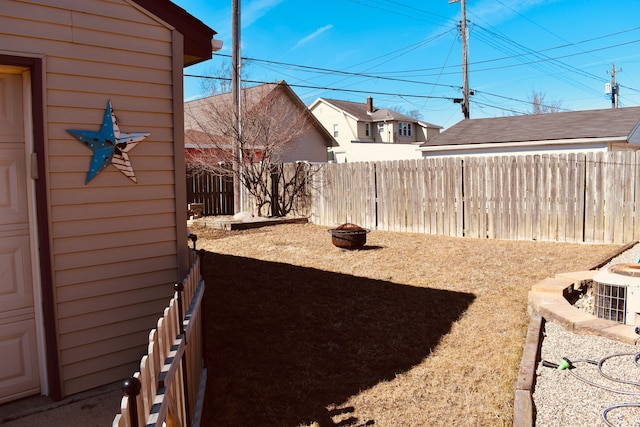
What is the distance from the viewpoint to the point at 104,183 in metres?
3.75

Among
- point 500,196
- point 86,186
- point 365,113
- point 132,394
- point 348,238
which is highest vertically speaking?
point 365,113

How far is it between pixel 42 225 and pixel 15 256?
30 cm

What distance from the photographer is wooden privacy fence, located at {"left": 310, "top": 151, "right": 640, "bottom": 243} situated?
9.41m

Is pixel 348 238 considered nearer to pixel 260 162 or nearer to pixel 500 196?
pixel 500 196

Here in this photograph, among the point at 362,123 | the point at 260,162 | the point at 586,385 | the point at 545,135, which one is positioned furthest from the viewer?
the point at 362,123

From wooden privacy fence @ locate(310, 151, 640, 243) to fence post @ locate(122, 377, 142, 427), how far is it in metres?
9.98

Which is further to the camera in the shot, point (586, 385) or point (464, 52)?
point (464, 52)

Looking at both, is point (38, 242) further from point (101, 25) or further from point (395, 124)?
point (395, 124)

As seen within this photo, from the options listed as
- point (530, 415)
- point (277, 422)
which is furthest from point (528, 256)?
point (277, 422)

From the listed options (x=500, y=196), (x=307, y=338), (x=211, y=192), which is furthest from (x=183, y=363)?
(x=211, y=192)

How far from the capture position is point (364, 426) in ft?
10.3

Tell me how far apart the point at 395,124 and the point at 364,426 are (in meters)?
40.2

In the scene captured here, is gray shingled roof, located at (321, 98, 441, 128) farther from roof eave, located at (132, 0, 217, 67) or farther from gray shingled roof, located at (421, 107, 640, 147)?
roof eave, located at (132, 0, 217, 67)

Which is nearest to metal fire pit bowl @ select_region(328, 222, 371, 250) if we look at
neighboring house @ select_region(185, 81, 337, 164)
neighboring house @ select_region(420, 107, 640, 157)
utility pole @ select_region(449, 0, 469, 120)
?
neighboring house @ select_region(185, 81, 337, 164)
